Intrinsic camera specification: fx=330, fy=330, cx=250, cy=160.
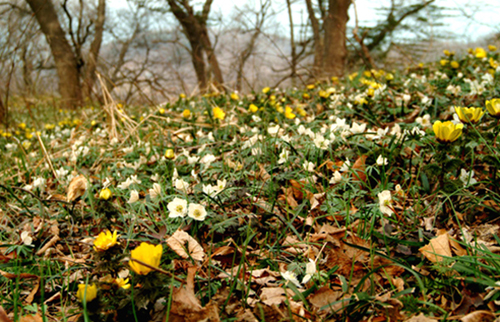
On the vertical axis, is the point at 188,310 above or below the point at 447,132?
below

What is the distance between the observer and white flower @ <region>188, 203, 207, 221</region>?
1.53 meters

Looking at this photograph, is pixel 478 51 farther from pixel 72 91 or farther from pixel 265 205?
pixel 72 91

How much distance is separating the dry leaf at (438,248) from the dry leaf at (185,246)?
0.95m

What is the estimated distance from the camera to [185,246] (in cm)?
153

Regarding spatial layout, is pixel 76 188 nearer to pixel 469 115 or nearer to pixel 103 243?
pixel 103 243

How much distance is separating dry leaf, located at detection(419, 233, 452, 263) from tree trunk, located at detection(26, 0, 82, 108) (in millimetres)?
9416

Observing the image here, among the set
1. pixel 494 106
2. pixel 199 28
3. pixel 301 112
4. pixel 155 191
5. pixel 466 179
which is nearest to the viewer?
pixel 494 106

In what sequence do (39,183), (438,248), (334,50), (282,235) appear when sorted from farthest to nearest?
1. (334,50)
2. (39,183)
3. (282,235)
4. (438,248)

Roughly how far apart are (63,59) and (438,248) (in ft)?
34.6

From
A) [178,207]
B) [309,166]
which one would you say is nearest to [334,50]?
[309,166]

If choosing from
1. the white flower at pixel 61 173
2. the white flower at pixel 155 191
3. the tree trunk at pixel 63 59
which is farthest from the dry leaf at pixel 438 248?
the tree trunk at pixel 63 59

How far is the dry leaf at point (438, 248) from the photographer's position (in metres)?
1.33

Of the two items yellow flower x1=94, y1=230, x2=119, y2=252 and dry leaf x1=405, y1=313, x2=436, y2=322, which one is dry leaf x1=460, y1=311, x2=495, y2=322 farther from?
yellow flower x1=94, y1=230, x2=119, y2=252

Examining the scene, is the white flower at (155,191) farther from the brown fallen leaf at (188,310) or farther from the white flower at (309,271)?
the white flower at (309,271)
